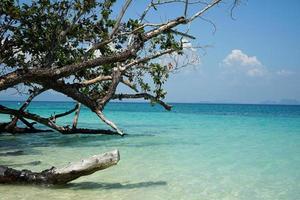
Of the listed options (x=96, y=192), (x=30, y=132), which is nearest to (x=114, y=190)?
(x=96, y=192)

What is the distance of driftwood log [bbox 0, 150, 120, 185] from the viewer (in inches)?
229

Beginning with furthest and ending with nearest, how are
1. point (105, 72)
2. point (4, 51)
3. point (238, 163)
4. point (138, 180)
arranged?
point (105, 72) → point (4, 51) → point (238, 163) → point (138, 180)

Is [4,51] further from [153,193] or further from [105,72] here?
[153,193]

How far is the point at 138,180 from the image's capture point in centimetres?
732

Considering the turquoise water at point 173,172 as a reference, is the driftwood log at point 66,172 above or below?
above

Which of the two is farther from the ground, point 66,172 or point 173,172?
point 66,172

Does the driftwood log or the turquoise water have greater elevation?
the driftwood log

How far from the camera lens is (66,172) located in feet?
19.4

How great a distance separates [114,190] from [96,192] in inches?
12.8

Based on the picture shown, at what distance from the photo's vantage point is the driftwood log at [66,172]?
581 centimetres

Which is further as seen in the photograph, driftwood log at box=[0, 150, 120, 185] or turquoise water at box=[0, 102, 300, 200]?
turquoise water at box=[0, 102, 300, 200]

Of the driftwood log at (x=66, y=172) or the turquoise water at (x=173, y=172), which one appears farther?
the turquoise water at (x=173, y=172)

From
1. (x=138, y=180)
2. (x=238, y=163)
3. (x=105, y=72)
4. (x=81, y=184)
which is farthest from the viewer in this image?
(x=105, y=72)

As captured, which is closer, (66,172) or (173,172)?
(66,172)
